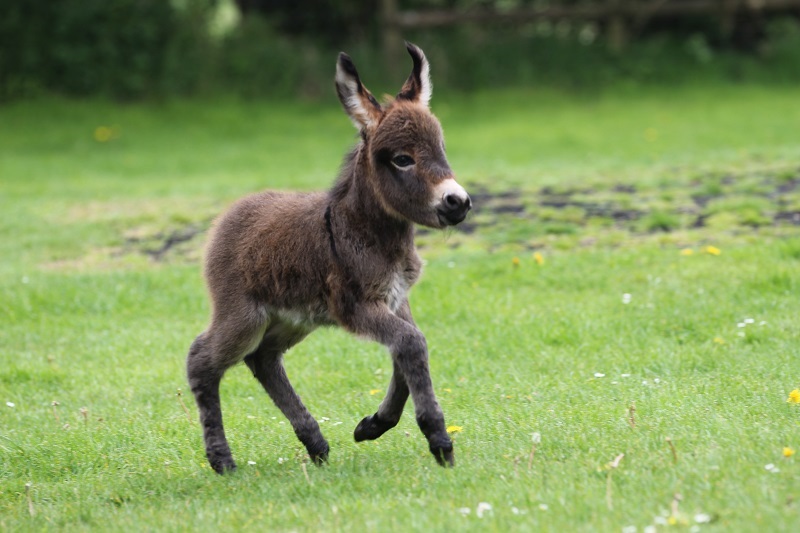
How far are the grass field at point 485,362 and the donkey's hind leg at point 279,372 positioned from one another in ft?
0.80

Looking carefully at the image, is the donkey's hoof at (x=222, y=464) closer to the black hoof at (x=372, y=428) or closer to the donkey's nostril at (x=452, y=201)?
the black hoof at (x=372, y=428)

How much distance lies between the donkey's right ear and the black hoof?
1.65m

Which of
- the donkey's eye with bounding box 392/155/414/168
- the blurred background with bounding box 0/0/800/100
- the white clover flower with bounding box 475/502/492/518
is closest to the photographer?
the white clover flower with bounding box 475/502/492/518

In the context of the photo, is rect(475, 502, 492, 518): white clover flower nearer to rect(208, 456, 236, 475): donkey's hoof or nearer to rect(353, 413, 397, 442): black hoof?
rect(353, 413, 397, 442): black hoof

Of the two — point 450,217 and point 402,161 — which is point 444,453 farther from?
point 402,161

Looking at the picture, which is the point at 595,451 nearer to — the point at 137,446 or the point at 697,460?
the point at 697,460

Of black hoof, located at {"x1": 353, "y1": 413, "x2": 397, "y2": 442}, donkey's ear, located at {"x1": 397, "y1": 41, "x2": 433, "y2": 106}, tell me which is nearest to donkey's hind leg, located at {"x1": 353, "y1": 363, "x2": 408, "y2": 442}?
black hoof, located at {"x1": 353, "y1": 413, "x2": 397, "y2": 442}

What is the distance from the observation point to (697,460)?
17.2ft

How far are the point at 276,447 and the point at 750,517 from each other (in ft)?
10.0

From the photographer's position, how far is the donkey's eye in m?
5.65

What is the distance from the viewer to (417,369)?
17.8 feet

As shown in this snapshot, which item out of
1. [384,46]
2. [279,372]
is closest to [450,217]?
[279,372]

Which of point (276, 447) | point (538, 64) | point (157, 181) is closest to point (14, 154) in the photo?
point (157, 181)

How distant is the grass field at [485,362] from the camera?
16.9ft
